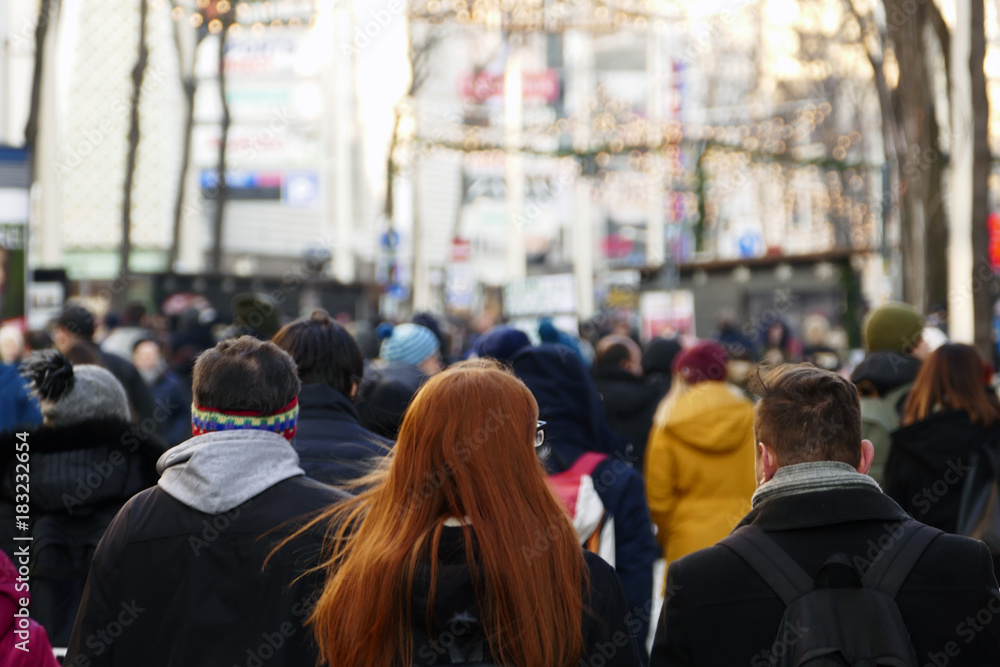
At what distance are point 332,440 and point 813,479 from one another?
185 cm

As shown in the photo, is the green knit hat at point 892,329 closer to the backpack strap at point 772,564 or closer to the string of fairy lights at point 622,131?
the backpack strap at point 772,564

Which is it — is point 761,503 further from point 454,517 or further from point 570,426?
point 570,426

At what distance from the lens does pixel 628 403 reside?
808 centimetres

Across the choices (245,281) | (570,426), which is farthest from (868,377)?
(245,281)

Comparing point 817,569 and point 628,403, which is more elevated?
point 817,569

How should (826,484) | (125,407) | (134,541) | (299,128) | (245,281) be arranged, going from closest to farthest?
(826,484) → (134,541) → (125,407) → (245,281) → (299,128)

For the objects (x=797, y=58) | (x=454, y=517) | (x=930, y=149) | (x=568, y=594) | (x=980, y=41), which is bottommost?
(x=568, y=594)

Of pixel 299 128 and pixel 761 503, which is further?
pixel 299 128

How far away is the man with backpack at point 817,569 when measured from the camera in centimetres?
255

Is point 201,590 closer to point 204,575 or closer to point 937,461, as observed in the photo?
point 204,575

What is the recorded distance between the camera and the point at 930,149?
33.6 feet

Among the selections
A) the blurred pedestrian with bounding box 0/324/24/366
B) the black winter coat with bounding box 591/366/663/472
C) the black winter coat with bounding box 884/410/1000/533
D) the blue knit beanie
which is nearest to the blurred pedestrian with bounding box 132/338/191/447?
the blurred pedestrian with bounding box 0/324/24/366

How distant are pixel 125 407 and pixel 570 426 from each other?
1.70 metres

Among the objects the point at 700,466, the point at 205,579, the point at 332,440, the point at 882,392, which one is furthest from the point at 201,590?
the point at 882,392
